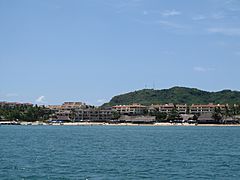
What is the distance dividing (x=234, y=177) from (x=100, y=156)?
1698 centimetres

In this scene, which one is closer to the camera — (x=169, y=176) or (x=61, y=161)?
(x=169, y=176)

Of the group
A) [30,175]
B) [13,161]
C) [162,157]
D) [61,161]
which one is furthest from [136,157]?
[30,175]

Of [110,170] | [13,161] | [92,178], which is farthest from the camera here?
[13,161]

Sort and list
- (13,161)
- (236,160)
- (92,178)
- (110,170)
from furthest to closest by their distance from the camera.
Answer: (236,160) < (13,161) < (110,170) < (92,178)

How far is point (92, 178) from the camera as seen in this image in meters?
32.3

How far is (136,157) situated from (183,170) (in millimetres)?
9960

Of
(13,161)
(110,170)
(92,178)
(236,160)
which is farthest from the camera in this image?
(236,160)

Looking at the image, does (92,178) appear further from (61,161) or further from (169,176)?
(61,161)

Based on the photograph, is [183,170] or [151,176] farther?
[183,170]

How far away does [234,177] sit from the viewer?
3406cm

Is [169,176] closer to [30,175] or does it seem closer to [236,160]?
[30,175]

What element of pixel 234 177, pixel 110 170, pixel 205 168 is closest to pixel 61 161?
pixel 110 170

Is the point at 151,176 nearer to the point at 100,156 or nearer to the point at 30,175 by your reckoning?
the point at 30,175

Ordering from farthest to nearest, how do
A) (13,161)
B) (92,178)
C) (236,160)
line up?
(236,160), (13,161), (92,178)
